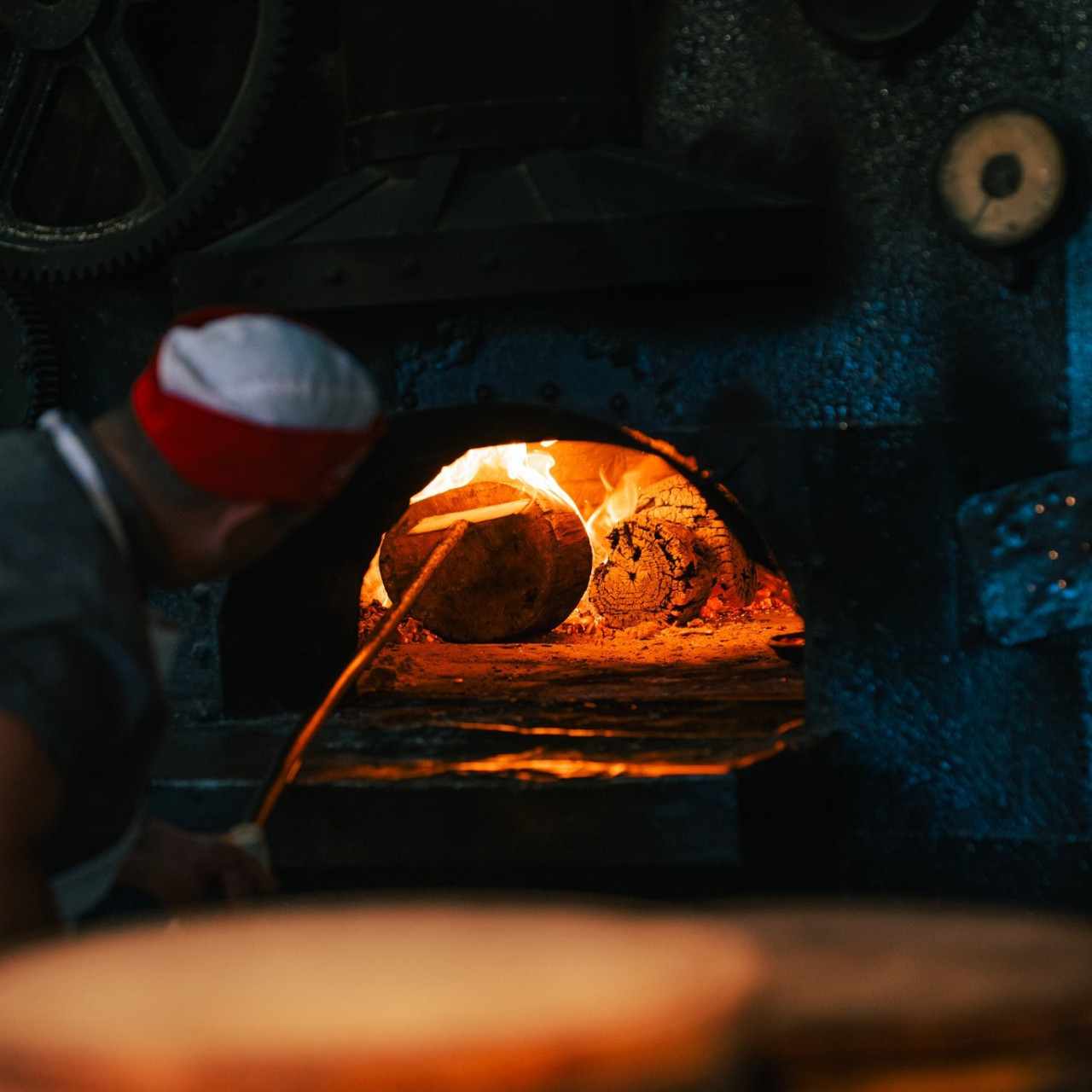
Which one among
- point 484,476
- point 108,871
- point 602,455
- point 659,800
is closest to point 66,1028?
point 108,871

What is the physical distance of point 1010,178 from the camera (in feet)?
8.80

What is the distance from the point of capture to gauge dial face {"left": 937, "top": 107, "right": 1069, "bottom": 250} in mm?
2641

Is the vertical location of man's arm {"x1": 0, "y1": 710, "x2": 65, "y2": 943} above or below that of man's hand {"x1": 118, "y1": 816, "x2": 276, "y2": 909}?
above

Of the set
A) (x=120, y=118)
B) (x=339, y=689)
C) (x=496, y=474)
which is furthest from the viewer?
(x=496, y=474)

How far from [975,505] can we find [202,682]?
1752 mm

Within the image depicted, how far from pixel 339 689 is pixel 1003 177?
160 centimetres

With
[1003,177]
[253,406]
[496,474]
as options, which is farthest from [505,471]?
[253,406]

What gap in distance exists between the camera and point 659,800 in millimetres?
2615

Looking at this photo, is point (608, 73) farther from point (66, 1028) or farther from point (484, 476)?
point (66, 1028)

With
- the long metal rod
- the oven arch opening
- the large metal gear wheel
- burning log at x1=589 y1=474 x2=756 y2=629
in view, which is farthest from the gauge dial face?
burning log at x1=589 y1=474 x2=756 y2=629

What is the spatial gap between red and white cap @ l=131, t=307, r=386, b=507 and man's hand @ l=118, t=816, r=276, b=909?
0.53 m

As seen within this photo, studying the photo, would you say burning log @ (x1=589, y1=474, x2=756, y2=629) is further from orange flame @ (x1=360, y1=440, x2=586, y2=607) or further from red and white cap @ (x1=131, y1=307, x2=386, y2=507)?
red and white cap @ (x1=131, y1=307, x2=386, y2=507)

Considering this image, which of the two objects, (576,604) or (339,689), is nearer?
(339,689)

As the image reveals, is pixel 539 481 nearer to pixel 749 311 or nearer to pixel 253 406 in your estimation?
pixel 749 311
